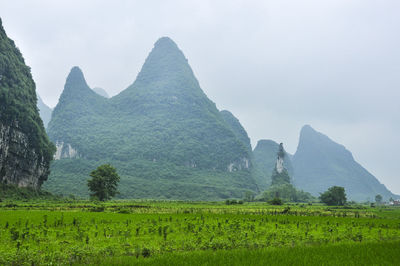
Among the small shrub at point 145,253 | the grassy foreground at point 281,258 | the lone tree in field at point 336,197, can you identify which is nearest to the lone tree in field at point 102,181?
the lone tree in field at point 336,197

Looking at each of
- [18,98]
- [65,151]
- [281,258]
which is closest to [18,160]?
[18,98]

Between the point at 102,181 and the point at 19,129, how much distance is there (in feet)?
108

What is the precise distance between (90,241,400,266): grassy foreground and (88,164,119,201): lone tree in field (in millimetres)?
54060

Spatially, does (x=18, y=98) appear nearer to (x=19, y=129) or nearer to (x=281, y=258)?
(x=19, y=129)

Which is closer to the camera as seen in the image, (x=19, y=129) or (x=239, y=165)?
(x=19, y=129)

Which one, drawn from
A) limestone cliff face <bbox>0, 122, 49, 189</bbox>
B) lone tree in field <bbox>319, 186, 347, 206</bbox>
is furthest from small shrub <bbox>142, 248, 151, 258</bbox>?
lone tree in field <bbox>319, 186, 347, 206</bbox>

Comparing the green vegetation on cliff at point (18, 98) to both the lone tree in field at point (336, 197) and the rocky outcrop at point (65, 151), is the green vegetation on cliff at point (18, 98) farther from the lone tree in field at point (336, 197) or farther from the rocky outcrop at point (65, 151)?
the lone tree in field at point (336, 197)

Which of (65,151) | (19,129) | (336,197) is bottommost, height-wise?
(336,197)

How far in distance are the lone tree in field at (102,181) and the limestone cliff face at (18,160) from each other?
78.5 ft

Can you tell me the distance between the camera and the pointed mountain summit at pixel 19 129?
235ft

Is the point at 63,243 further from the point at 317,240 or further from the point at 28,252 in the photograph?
the point at 317,240

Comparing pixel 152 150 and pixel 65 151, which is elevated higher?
pixel 152 150

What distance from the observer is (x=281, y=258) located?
948cm

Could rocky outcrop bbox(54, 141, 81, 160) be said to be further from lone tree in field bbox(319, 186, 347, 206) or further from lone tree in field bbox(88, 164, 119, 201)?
lone tree in field bbox(319, 186, 347, 206)
